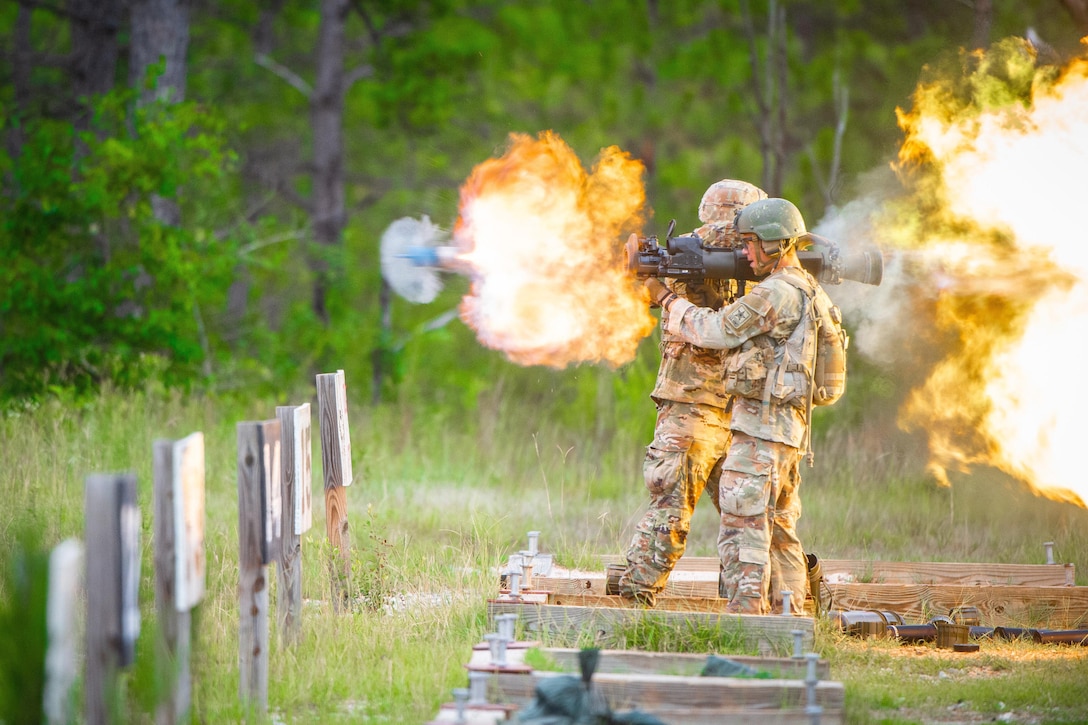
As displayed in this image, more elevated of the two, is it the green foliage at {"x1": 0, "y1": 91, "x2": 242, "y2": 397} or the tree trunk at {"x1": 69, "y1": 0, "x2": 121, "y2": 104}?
the tree trunk at {"x1": 69, "y1": 0, "x2": 121, "y2": 104}

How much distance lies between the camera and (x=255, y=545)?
16.1 feet

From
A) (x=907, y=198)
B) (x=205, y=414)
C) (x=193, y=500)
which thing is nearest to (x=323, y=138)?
(x=205, y=414)

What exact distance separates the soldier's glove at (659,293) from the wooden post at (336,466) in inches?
70.2

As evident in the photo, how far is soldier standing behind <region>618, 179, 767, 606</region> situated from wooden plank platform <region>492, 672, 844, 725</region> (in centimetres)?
168

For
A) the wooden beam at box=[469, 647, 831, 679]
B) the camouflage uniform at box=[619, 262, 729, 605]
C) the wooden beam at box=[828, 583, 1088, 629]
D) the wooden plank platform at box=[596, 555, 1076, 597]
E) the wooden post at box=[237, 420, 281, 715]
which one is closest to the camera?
the wooden post at box=[237, 420, 281, 715]

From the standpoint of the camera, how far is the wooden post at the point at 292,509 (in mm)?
5617

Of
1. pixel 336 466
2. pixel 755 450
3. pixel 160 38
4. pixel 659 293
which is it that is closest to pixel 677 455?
pixel 755 450

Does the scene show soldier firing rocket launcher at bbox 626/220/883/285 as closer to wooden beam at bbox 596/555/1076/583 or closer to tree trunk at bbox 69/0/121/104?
wooden beam at bbox 596/555/1076/583

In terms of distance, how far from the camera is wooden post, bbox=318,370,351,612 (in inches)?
262

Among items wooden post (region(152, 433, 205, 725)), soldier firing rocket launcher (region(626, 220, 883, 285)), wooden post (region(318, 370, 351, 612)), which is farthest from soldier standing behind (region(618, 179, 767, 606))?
wooden post (region(152, 433, 205, 725))

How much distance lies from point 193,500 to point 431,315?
17.3 m

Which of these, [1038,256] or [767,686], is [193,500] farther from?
[1038,256]

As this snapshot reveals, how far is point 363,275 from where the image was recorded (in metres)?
21.4

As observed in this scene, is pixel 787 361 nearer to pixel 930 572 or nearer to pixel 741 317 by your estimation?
pixel 741 317
